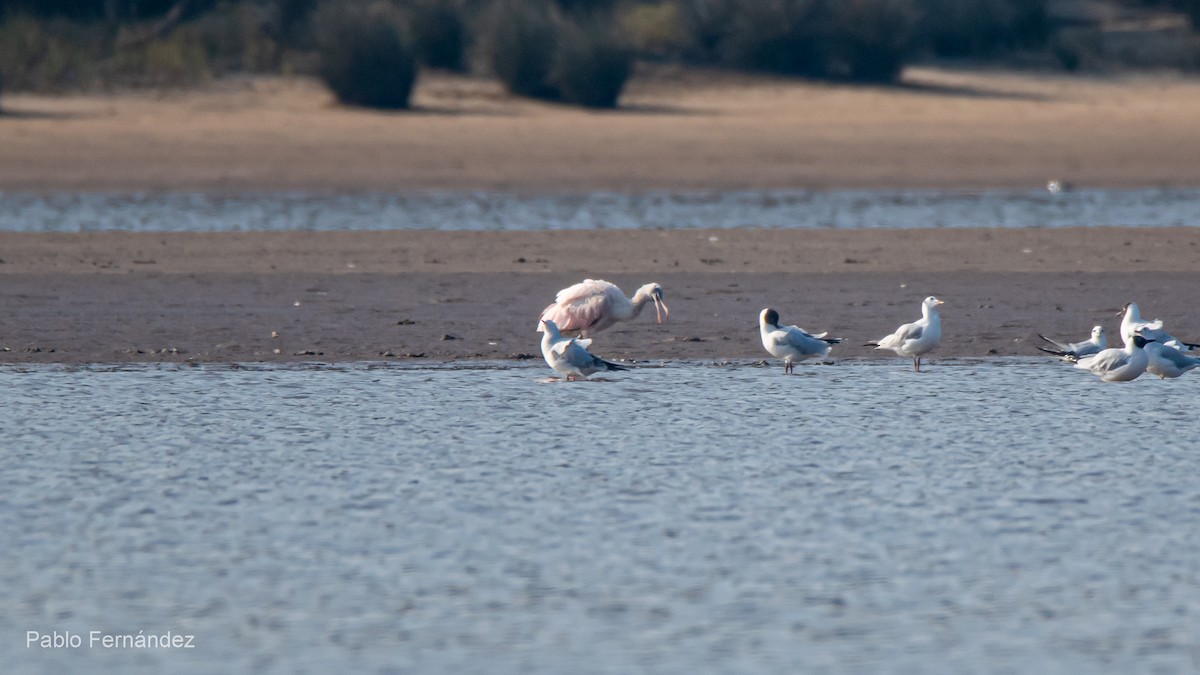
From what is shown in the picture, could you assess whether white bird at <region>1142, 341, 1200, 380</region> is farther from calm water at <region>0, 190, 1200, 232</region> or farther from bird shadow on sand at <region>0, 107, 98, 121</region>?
bird shadow on sand at <region>0, 107, 98, 121</region>

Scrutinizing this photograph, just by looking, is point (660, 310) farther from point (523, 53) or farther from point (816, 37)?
point (816, 37)

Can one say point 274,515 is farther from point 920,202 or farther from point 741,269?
point 920,202

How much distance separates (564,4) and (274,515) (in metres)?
26.0

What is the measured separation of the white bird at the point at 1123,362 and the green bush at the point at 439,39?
1988 cm

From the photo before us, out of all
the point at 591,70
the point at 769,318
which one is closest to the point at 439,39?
the point at 591,70

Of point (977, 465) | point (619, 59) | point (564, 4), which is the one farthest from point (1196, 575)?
point (564, 4)

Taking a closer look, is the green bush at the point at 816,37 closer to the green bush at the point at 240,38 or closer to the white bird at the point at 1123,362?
the green bush at the point at 240,38

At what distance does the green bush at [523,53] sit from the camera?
86.9 feet

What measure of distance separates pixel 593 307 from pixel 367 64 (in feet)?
51.2

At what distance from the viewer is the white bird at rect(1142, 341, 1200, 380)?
9266 millimetres

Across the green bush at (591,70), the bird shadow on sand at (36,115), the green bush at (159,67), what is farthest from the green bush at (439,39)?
the bird shadow on sand at (36,115)

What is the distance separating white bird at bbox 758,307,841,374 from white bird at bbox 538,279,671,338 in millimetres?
991

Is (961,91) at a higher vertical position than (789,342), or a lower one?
higher

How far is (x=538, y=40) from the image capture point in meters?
26.8
